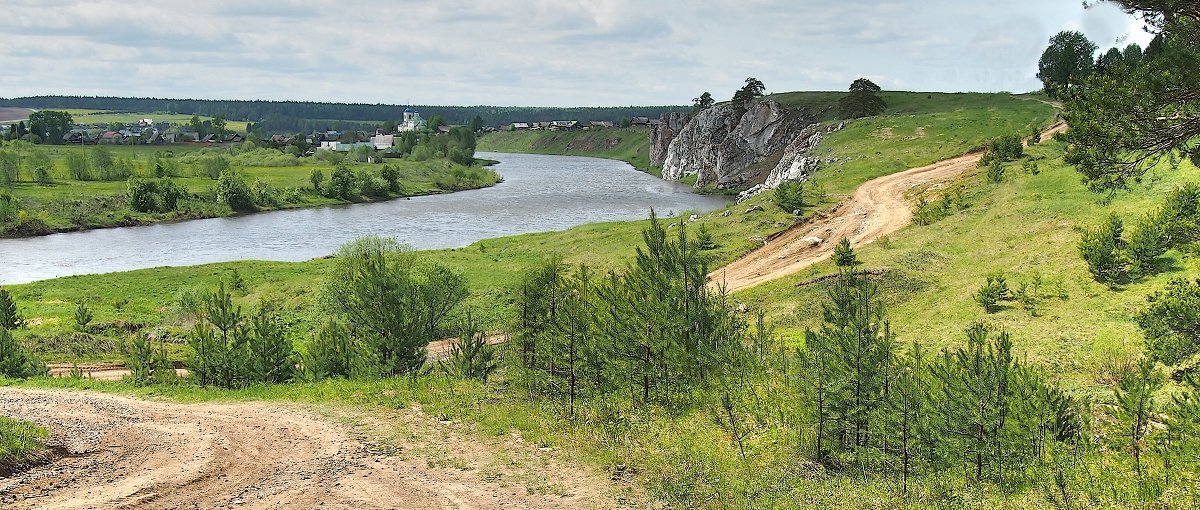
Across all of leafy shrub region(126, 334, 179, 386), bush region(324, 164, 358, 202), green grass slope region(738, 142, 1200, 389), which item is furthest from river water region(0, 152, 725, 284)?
leafy shrub region(126, 334, 179, 386)

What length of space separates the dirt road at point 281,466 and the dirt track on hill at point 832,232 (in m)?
20.0

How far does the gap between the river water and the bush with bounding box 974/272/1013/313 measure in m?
47.0

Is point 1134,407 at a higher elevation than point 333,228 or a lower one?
Answer: higher

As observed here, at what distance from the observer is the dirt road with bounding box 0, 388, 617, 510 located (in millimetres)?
14758

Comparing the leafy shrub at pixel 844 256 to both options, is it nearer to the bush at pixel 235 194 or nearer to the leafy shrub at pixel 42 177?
the bush at pixel 235 194

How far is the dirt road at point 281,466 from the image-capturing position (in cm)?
1476

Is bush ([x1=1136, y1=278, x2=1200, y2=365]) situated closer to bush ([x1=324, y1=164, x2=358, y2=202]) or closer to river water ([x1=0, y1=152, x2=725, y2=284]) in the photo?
river water ([x1=0, y1=152, x2=725, y2=284])

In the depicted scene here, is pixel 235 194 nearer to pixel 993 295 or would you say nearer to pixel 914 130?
pixel 914 130

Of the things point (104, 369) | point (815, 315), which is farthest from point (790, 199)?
point (104, 369)

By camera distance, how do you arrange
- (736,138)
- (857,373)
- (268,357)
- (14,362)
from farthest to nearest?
(736,138), (14,362), (268,357), (857,373)

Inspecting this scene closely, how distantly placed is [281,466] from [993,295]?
22216 mm

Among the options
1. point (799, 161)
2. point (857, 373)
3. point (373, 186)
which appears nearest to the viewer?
point (857, 373)

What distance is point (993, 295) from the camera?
2669cm

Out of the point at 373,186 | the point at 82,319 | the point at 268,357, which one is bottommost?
the point at 82,319
